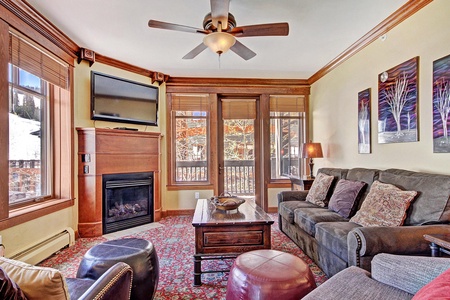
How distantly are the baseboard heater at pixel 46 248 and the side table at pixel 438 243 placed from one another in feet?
11.5

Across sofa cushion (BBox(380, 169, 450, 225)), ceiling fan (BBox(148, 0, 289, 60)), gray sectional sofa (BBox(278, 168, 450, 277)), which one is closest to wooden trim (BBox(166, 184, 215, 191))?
gray sectional sofa (BBox(278, 168, 450, 277))

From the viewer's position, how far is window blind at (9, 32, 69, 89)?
2.48 meters

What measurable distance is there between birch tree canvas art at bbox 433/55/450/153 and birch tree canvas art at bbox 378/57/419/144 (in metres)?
0.21

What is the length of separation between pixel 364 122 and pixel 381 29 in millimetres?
1118

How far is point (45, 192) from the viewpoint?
126 inches

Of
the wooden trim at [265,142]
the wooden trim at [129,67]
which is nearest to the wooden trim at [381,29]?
the wooden trim at [265,142]

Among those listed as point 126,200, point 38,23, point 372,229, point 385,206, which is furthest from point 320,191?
point 38,23

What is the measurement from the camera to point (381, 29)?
9.54 feet

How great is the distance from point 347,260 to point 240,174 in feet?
10.8

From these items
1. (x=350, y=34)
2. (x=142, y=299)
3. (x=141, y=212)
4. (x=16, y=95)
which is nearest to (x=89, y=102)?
(x=16, y=95)

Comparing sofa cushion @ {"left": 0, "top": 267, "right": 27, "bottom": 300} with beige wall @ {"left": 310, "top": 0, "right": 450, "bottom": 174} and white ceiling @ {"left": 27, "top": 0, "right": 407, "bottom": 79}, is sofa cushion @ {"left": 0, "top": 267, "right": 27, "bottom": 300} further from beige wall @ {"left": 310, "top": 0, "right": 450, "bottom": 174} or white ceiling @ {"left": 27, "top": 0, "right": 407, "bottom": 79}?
beige wall @ {"left": 310, "top": 0, "right": 450, "bottom": 174}

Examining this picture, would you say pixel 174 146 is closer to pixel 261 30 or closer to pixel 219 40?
pixel 219 40

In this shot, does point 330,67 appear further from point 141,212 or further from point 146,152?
point 141,212

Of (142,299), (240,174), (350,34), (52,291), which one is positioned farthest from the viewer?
(240,174)
